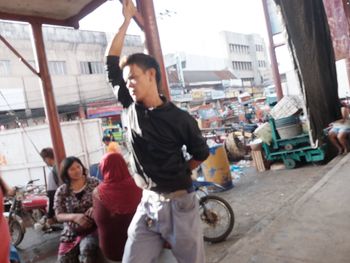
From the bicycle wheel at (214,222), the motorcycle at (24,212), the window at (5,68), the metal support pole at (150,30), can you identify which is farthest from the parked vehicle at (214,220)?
the window at (5,68)

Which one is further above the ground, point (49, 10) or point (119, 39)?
point (49, 10)

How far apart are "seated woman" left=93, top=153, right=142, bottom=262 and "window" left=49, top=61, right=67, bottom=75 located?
24.2 metres

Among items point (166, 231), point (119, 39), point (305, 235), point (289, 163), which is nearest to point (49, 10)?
point (119, 39)

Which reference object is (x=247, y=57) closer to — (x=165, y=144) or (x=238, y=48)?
(x=238, y=48)

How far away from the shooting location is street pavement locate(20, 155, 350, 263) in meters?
3.23

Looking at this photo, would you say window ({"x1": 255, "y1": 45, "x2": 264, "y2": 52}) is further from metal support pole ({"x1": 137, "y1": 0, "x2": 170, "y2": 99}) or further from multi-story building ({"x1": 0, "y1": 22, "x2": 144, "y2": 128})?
metal support pole ({"x1": 137, "y1": 0, "x2": 170, "y2": 99})

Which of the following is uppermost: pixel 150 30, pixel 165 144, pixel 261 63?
pixel 261 63

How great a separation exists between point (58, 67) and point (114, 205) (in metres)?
24.9

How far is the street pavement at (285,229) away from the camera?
10.6ft

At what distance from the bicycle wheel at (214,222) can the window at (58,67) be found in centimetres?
2321

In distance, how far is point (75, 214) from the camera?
347 centimetres

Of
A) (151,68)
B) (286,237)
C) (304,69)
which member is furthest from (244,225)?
(151,68)

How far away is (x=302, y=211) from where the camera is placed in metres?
4.17

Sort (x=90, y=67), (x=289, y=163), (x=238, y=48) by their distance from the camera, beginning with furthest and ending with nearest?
(x=238, y=48), (x=90, y=67), (x=289, y=163)
